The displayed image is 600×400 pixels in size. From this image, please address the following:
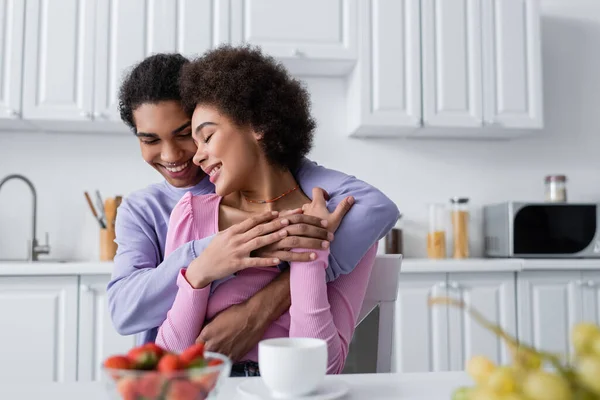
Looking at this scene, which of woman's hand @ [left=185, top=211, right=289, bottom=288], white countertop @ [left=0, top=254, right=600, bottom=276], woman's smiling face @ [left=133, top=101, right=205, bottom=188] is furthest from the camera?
white countertop @ [left=0, top=254, right=600, bottom=276]

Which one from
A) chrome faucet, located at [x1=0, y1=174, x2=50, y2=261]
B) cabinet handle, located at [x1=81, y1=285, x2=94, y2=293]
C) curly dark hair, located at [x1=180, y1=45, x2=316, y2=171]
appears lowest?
cabinet handle, located at [x1=81, y1=285, x2=94, y2=293]

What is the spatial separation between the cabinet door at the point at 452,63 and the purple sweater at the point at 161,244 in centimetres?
158

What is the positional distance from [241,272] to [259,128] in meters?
0.31

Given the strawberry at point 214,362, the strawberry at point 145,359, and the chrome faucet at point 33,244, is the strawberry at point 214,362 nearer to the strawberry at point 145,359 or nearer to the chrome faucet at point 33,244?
the strawberry at point 145,359

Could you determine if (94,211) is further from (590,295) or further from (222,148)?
(590,295)

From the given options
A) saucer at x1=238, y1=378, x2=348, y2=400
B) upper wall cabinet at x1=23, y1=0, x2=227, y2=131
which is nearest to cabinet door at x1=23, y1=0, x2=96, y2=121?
upper wall cabinet at x1=23, y1=0, x2=227, y2=131

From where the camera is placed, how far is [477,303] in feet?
8.54

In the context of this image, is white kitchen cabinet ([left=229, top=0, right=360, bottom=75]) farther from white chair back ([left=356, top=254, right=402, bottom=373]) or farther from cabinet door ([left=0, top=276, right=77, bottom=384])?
white chair back ([left=356, top=254, right=402, bottom=373])

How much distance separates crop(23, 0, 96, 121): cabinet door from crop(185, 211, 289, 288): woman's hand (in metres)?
1.79

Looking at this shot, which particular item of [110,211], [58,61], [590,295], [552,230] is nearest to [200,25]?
[58,61]

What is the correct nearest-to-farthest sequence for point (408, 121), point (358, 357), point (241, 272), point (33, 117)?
point (241, 272) → point (358, 357) → point (33, 117) → point (408, 121)

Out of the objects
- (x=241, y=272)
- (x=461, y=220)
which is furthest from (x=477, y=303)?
(x=241, y=272)

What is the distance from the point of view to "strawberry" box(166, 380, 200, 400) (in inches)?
20.8

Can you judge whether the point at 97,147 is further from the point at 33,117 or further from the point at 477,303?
the point at 477,303
